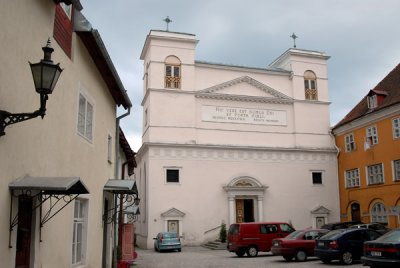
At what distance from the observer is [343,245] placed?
723 inches

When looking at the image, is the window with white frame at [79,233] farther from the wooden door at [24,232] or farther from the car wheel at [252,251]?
the car wheel at [252,251]

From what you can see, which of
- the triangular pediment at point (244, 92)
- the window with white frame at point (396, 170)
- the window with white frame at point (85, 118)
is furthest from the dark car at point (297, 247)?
the triangular pediment at point (244, 92)

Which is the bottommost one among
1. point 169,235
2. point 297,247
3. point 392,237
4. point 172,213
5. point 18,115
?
point 297,247

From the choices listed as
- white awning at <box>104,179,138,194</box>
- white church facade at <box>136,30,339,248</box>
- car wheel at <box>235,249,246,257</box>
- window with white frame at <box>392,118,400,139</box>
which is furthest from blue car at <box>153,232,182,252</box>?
white awning at <box>104,179,138,194</box>

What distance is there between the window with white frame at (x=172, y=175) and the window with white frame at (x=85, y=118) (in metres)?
22.2

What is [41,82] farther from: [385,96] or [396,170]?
[385,96]

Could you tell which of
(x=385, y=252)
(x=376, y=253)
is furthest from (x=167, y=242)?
(x=385, y=252)

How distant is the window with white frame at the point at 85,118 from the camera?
11305 millimetres

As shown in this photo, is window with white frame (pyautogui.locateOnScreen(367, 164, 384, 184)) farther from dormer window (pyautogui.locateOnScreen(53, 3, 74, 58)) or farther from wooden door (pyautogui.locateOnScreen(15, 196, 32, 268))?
wooden door (pyautogui.locateOnScreen(15, 196, 32, 268))

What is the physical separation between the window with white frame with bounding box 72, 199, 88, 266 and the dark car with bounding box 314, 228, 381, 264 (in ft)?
34.8

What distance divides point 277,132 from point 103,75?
25833mm

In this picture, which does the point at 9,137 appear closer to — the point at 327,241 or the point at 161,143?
the point at 327,241

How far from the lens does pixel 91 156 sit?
12.3 metres

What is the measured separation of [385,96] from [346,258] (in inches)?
723
